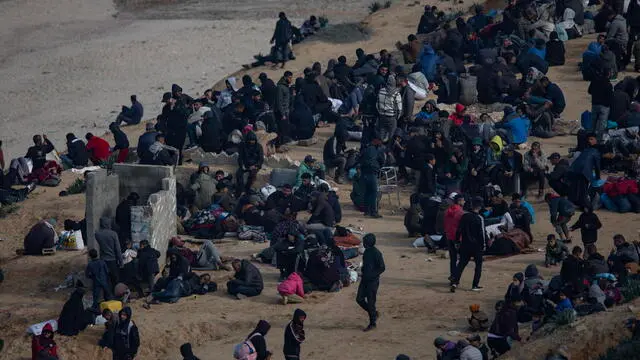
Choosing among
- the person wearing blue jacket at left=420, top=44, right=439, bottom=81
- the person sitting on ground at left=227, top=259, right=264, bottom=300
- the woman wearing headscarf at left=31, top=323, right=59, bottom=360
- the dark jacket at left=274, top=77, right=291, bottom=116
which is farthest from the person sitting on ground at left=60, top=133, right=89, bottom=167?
the woman wearing headscarf at left=31, top=323, right=59, bottom=360

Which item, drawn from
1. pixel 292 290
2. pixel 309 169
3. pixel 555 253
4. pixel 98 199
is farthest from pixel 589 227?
pixel 98 199

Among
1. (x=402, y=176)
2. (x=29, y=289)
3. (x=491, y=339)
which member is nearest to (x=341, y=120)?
(x=402, y=176)

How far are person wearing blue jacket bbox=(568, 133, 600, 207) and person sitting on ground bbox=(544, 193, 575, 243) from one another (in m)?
0.82

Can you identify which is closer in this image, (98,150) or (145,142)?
(145,142)

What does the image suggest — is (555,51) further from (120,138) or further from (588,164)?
(120,138)

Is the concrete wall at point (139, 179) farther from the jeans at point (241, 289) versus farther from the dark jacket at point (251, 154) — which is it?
the jeans at point (241, 289)

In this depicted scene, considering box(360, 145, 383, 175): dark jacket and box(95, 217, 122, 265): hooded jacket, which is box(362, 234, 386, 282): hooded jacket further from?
box(360, 145, 383, 175): dark jacket

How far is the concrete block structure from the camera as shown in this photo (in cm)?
2239

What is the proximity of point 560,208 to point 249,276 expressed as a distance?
4.60m

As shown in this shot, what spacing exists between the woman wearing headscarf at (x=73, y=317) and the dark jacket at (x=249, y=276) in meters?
2.23

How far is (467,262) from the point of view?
20406 millimetres

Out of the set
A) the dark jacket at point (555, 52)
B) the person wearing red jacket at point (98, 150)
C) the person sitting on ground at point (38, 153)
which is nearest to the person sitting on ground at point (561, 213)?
the dark jacket at point (555, 52)

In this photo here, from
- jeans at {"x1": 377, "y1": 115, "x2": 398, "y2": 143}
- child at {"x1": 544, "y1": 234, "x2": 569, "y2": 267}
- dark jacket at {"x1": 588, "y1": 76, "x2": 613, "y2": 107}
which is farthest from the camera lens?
jeans at {"x1": 377, "y1": 115, "x2": 398, "y2": 143}

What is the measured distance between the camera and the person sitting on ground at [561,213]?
22016 millimetres
